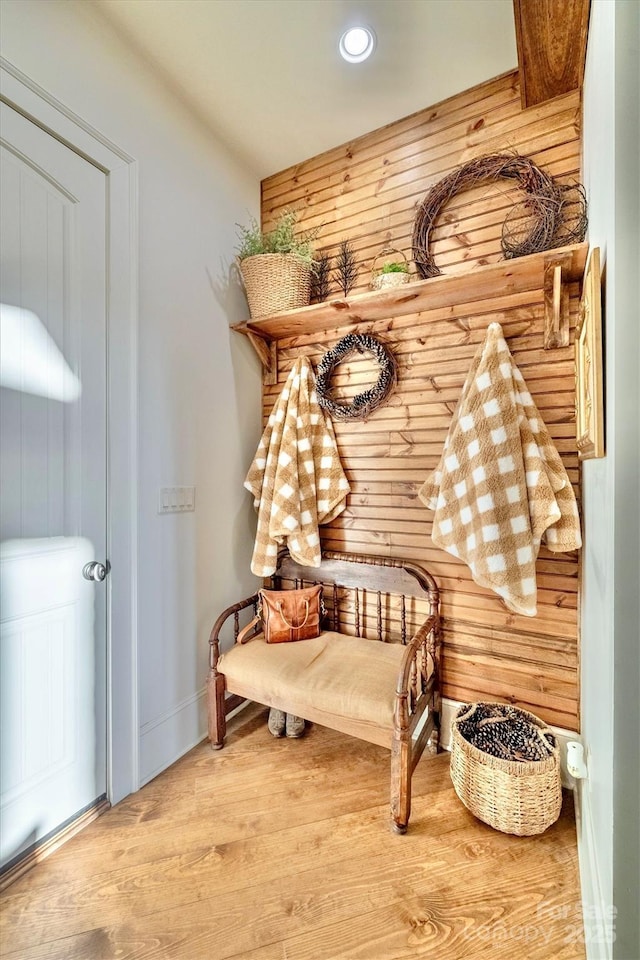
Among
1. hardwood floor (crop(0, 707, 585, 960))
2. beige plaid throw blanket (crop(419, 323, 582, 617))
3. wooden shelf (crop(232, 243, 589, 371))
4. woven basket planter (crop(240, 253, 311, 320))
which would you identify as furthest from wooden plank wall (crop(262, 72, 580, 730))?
hardwood floor (crop(0, 707, 585, 960))

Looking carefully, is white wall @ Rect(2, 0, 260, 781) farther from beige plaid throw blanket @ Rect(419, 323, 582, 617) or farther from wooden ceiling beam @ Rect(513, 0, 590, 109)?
wooden ceiling beam @ Rect(513, 0, 590, 109)

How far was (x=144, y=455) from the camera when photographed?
166 cm

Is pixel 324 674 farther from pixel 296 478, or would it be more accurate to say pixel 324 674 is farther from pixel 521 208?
pixel 521 208

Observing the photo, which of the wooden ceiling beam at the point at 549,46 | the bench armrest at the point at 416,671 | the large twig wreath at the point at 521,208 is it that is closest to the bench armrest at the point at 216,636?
the bench armrest at the point at 416,671

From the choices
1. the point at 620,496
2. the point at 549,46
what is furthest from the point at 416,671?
the point at 549,46

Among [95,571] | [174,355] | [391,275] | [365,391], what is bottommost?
[95,571]

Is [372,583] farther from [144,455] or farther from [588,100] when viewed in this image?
[588,100]

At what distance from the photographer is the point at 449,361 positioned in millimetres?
1859

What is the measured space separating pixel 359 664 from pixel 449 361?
54.8 inches

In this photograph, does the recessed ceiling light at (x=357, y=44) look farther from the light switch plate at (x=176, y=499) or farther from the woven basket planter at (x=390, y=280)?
the light switch plate at (x=176, y=499)

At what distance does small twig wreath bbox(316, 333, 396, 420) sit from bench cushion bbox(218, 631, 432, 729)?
1.11 metres

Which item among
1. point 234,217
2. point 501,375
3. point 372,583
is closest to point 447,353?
point 501,375

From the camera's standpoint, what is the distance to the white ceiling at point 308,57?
150cm

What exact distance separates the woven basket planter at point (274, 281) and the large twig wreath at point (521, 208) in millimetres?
567
